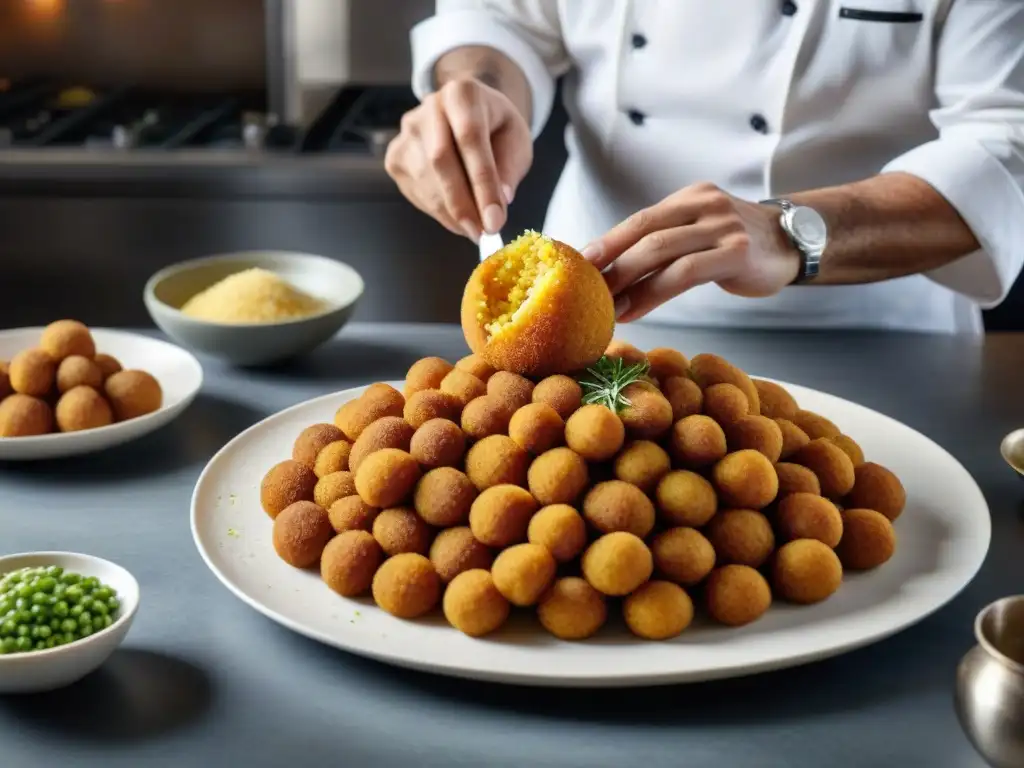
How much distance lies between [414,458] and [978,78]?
0.97 m

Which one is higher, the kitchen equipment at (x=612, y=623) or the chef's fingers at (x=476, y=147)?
the chef's fingers at (x=476, y=147)

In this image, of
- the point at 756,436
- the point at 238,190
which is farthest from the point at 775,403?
the point at 238,190

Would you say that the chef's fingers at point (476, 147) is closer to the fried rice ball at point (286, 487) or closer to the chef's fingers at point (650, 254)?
the chef's fingers at point (650, 254)

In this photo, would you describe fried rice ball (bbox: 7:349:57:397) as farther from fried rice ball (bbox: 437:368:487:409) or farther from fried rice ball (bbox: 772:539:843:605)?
fried rice ball (bbox: 772:539:843:605)

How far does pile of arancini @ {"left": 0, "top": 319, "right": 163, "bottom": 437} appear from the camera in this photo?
1156 mm

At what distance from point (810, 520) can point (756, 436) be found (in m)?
0.08

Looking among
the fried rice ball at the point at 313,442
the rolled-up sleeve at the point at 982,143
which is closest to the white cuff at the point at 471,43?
the rolled-up sleeve at the point at 982,143

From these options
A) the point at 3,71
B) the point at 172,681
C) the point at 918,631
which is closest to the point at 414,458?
the point at 172,681

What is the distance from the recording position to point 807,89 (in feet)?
5.15

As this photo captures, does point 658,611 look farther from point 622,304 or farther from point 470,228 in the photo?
point 470,228

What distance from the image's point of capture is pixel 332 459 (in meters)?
1.00

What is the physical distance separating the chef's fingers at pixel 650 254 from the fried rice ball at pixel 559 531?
34 centimetres

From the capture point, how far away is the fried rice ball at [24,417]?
114cm

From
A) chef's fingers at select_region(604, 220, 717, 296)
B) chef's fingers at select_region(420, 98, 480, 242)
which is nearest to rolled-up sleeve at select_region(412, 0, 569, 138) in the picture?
chef's fingers at select_region(420, 98, 480, 242)
